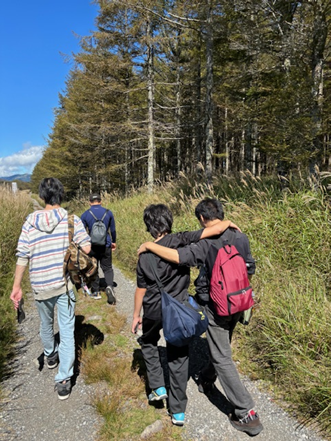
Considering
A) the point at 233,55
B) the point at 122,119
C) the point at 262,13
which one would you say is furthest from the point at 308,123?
the point at 122,119

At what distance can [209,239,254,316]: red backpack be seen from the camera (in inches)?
80.2

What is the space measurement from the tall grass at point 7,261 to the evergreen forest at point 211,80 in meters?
5.41

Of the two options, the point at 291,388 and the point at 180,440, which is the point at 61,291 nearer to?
the point at 180,440

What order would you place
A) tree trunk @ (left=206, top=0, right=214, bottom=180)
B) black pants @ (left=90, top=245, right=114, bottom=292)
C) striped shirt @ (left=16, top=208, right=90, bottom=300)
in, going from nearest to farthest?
striped shirt @ (left=16, top=208, right=90, bottom=300)
black pants @ (left=90, top=245, right=114, bottom=292)
tree trunk @ (left=206, top=0, right=214, bottom=180)

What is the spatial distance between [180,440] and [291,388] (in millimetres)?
1162

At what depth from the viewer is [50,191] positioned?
249 centimetres

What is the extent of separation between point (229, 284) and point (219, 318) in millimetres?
386

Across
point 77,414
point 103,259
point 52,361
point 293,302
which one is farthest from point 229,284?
point 103,259

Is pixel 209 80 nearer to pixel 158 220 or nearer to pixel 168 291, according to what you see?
pixel 158 220

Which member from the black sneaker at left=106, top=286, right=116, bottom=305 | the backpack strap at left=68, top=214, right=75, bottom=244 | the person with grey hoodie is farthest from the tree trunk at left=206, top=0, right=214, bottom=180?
the person with grey hoodie

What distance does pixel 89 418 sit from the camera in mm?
2303

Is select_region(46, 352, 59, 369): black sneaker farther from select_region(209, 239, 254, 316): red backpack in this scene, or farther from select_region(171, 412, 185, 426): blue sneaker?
select_region(209, 239, 254, 316): red backpack

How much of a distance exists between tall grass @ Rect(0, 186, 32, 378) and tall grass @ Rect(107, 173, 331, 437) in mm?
3047

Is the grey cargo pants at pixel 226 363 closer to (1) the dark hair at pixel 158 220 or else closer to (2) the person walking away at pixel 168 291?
(2) the person walking away at pixel 168 291
